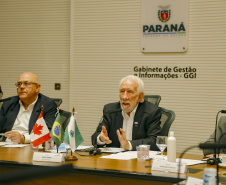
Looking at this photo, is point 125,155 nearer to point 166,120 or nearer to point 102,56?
point 166,120

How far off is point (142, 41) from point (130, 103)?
183cm

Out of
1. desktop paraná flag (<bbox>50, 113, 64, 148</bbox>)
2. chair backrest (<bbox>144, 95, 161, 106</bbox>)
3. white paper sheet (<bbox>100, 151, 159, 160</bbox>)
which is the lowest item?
white paper sheet (<bbox>100, 151, 159, 160</bbox>)

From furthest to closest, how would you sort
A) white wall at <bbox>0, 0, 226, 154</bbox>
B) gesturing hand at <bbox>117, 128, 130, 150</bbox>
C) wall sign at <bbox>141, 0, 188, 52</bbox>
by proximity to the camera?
wall sign at <bbox>141, 0, 188, 52</bbox>, white wall at <bbox>0, 0, 226, 154</bbox>, gesturing hand at <bbox>117, 128, 130, 150</bbox>

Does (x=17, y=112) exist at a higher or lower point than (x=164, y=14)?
lower

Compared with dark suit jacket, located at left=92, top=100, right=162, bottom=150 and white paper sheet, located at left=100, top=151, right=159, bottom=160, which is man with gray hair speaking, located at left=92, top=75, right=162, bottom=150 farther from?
white paper sheet, located at left=100, top=151, right=159, bottom=160

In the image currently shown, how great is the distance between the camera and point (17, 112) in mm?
4449

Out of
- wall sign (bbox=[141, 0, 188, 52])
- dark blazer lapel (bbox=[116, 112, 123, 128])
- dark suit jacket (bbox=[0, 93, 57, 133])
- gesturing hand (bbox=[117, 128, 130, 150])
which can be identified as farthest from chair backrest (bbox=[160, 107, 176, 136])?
Answer: wall sign (bbox=[141, 0, 188, 52])

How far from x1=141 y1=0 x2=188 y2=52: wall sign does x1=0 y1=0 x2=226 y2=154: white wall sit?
0.29 feet

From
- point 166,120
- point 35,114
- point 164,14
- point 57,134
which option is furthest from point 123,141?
point 164,14

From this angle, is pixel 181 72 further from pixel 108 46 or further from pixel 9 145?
pixel 9 145

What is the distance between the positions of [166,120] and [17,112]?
1.72 metres

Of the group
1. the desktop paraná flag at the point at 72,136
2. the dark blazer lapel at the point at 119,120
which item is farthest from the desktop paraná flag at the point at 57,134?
the dark blazer lapel at the point at 119,120

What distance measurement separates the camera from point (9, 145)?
373 centimetres

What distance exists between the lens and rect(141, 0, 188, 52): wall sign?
5.32m
